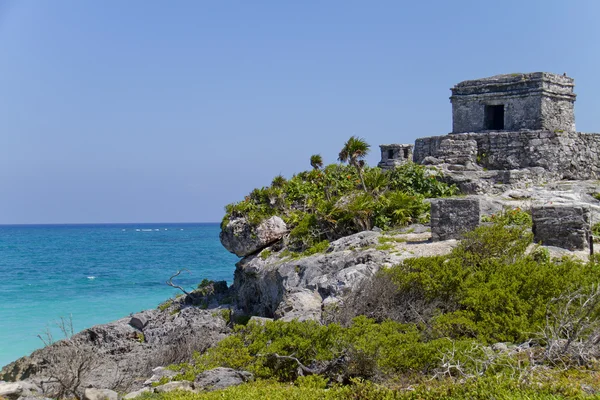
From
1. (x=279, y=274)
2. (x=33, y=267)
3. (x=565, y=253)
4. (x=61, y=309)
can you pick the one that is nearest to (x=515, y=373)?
(x=565, y=253)

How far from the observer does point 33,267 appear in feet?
147

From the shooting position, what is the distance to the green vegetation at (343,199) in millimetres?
14758

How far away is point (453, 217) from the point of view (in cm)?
1208

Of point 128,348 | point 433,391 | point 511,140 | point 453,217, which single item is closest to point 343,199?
point 453,217

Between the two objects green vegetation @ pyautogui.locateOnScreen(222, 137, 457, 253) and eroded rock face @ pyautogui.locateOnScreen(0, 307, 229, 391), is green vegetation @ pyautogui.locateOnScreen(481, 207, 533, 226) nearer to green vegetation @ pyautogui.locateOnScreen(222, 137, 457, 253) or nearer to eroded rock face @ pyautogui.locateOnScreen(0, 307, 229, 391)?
green vegetation @ pyautogui.locateOnScreen(222, 137, 457, 253)

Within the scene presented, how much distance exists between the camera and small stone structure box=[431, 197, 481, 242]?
39.1 ft

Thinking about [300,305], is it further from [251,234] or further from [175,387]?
[251,234]

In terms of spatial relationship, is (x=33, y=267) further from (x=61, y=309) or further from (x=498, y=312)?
(x=498, y=312)

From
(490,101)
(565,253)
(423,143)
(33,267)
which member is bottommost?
(33,267)

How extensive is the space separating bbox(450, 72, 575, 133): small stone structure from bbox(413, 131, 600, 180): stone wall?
0.52 metres

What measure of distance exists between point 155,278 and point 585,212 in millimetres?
28333

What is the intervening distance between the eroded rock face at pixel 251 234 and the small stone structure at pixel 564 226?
20.0ft

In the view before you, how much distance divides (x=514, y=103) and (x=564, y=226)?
292 inches

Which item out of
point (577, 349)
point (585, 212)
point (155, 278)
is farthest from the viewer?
point (155, 278)
